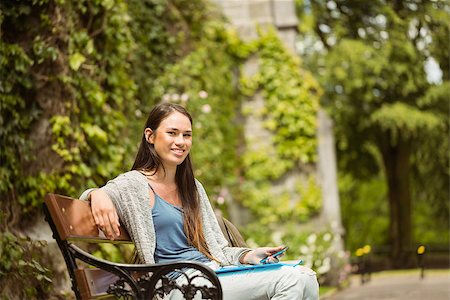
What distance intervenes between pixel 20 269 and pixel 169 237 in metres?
1.49

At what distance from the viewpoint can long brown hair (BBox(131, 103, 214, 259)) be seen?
3619 mm

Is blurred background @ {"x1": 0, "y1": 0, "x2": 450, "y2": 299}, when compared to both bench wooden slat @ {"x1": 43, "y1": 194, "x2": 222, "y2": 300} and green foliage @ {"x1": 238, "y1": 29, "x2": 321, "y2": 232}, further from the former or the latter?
bench wooden slat @ {"x1": 43, "y1": 194, "x2": 222, "y2": 300}

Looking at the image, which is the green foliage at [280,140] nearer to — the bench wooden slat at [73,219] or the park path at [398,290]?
the park path at [398,290]

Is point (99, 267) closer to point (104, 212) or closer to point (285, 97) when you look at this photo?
point (104, 212)

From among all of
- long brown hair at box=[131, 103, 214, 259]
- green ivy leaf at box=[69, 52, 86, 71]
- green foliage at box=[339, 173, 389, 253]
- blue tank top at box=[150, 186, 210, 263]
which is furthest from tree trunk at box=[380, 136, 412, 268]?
blue tank top at box=[150, 186, 210, 263]

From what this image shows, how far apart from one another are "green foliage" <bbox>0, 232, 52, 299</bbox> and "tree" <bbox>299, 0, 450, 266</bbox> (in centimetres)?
1019

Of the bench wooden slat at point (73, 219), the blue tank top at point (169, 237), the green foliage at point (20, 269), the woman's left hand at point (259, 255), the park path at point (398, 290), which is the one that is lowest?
the park path at point (398, 290)

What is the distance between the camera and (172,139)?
3615 millimetres

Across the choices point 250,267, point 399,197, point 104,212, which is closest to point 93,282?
point 104,212

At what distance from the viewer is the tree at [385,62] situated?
49.2ft

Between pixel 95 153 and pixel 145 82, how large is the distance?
2.64 m

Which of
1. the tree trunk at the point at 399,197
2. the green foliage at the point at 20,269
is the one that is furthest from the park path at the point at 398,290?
the tree trunk at the point at 399,197

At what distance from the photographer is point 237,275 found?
3311mm

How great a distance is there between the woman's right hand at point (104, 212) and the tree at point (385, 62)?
11364 mm
